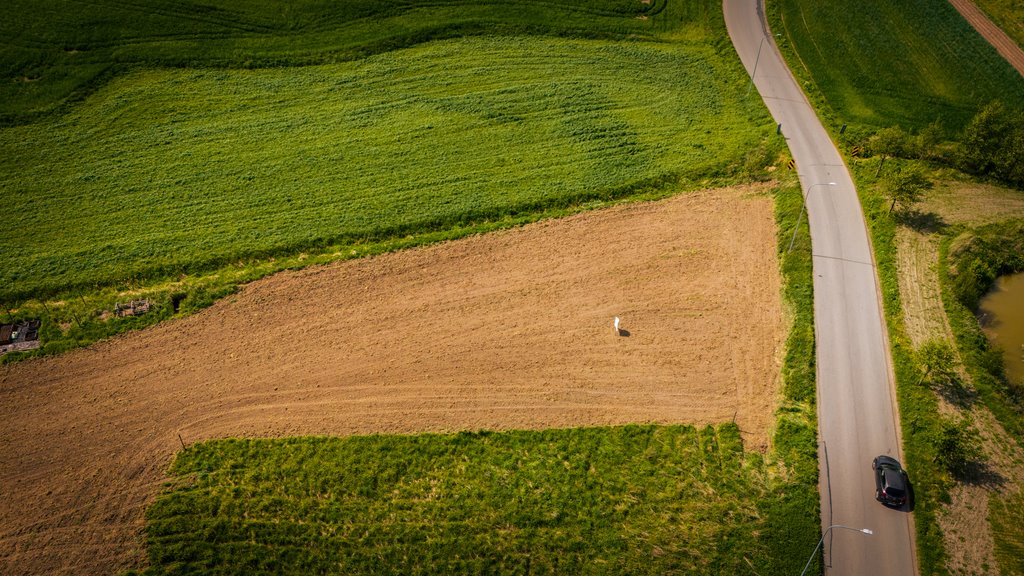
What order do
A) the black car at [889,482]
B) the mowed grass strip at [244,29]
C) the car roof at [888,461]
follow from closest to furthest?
1. the black car at [889,482]
2. the car roof at [888,461]
3. the mowed grass strip at [244,29]

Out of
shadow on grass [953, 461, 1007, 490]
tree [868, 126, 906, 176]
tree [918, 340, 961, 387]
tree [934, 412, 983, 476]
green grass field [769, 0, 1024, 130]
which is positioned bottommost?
shadow on grass [953, 461, 1007, 490]

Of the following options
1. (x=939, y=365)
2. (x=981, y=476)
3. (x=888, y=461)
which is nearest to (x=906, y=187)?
(x=939, y=365)

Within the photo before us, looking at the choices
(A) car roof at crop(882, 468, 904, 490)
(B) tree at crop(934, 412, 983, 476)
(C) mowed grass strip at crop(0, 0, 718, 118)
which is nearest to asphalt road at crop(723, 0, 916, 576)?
(A) car roof at crop(882, 468, 904, 490)

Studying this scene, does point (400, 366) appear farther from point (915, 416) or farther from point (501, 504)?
point (915, 416)

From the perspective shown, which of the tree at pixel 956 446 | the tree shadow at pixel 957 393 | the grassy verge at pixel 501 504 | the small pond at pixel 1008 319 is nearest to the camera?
the grassy verge at pixel 501 504

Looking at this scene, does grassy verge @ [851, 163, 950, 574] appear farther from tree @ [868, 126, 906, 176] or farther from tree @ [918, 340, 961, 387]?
tree @ [868, 126, 906, 176]

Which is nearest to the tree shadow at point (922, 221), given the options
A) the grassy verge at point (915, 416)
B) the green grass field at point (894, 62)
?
the grassy verge at point (915, 416)

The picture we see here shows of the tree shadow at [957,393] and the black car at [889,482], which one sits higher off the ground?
the tree shadow at [957,393]

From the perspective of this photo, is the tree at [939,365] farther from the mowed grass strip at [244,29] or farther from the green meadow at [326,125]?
the mowed grass strip at [244,29]
